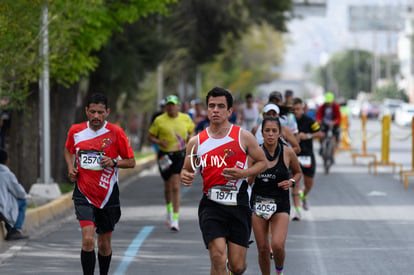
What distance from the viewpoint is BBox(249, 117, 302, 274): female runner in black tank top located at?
9453 mm

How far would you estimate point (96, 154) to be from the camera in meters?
9.31

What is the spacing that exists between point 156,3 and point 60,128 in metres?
4.69

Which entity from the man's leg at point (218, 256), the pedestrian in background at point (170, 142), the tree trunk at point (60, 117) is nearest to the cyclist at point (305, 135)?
the pedestrian in background at point (170, 142)

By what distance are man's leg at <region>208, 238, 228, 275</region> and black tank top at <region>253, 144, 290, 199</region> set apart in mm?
1684

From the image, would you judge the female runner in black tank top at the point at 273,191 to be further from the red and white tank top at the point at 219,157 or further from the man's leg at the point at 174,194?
the man's leg at the point at 174,194

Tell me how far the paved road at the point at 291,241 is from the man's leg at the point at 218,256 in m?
2.75

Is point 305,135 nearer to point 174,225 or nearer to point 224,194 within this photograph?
point 174,225

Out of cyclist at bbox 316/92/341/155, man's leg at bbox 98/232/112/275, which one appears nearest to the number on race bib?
man's leg at bbox 98/232/112/275

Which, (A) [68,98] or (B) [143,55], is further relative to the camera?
(B) [143,55]

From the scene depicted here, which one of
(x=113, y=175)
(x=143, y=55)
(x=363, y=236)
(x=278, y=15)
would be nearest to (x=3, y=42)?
(x=113, y=175)

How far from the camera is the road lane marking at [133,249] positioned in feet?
36.2

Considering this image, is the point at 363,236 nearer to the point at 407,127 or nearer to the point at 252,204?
the point at 252,204

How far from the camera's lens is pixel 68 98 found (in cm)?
2258

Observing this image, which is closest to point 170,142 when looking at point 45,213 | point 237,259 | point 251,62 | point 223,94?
point 45,213
